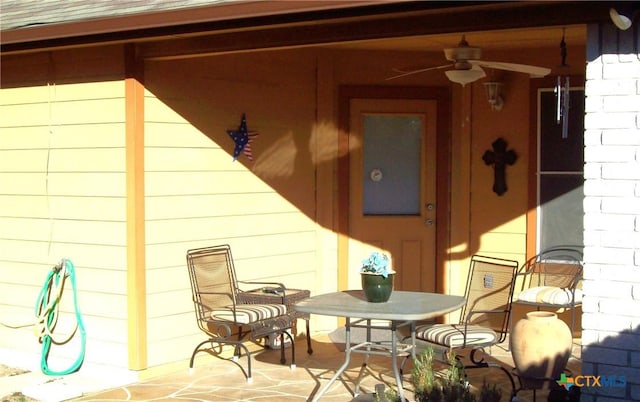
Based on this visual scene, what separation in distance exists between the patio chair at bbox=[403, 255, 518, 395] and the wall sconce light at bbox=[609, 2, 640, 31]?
6.84 ft

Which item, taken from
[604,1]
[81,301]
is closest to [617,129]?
[604,1]

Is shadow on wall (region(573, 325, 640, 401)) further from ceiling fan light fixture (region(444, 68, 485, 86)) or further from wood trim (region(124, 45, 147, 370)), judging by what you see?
wood trim (region(124, 45, 147, 370))

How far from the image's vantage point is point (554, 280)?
7297 millimetres

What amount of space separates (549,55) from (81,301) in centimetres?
432

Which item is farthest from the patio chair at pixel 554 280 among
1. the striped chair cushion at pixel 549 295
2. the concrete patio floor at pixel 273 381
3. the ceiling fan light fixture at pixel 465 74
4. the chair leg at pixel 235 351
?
the chair leg at pixel 235 351

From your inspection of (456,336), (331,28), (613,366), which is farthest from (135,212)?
(613,366)

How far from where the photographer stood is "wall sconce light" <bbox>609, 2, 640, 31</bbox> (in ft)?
14.2

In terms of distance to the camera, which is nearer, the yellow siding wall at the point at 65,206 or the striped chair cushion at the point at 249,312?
the striped chair cushion at the point at 249,312

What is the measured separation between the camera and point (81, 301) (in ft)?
21.7

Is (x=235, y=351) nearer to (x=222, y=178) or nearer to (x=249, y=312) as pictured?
(x=249, y=312)

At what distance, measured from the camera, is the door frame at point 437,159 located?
7.87 meters

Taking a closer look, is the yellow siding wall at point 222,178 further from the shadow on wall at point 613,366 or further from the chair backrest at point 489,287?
the shadow on wall at point 613,366

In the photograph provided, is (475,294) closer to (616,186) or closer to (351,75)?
(616,186)

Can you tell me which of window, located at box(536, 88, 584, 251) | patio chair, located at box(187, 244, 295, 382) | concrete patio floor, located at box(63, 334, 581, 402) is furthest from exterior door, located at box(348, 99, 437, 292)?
patio chair, located at box(187, 244, 295, 382)
